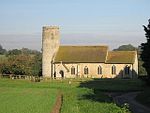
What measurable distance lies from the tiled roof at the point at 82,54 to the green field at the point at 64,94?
16.2 meters

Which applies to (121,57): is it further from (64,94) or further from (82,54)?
(64,94)

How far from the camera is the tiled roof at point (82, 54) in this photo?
96438 mm

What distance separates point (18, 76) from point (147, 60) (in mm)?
32810

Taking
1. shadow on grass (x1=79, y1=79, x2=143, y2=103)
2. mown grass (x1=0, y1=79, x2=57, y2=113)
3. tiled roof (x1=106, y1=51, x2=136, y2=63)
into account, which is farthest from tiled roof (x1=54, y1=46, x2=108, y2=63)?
mown grass (x1=0, y1=79, x2=57, y2=113)

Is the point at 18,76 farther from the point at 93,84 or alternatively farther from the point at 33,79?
the point at 93,84

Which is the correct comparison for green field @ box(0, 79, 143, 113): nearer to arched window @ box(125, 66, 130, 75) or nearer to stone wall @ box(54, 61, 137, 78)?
arched window @ box(125, 66, 130, 75)

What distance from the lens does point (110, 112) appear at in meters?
30.4

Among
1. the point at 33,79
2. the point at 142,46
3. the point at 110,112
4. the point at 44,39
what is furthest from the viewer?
the point at 44,39

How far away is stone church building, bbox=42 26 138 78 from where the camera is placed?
308 feet

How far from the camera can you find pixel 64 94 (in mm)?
53281

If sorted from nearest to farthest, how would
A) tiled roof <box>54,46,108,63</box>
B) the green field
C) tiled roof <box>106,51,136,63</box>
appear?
the green field
tiled roof <box>106,51,136,63</box>
tiled roof <box>54,46,108,63</box>

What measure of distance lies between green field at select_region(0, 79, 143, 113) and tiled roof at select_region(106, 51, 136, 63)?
47.8 ft

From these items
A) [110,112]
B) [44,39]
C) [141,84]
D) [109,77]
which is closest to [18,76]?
[44,39]

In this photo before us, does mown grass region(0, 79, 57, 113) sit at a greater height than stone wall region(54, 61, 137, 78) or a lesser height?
lesser
